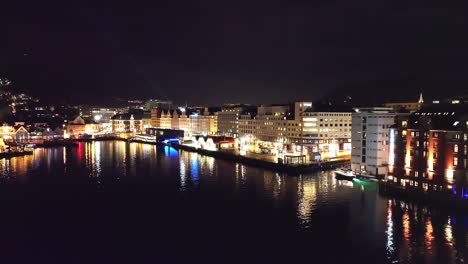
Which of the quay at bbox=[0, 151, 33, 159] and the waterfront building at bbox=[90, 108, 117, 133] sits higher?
the waterfront building at bbox=[90, 108, 117, 133]

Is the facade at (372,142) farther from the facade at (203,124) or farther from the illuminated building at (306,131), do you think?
the facade at (203,124)

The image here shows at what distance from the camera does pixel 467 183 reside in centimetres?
1420

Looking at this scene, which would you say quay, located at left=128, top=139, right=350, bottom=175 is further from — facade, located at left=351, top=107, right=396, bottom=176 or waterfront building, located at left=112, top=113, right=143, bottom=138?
waterfront building, located at left=112, top=113, right=143, bottom=138

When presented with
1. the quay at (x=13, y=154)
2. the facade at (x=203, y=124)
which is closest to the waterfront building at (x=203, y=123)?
the facade at (x=203, y=124)

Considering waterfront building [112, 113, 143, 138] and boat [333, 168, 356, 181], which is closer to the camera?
boat [333, 168, 356, 181]

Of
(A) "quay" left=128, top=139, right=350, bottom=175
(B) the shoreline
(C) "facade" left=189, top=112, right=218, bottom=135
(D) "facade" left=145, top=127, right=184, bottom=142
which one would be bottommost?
(B) the shoreline

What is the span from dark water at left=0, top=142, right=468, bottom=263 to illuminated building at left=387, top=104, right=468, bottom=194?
1294mm

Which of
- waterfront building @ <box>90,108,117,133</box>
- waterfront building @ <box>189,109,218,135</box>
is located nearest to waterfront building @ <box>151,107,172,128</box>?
waterfront building @ <box>189,109,218,135</box>

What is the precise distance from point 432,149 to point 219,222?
8996 millimetres

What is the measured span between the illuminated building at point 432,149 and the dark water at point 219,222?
50.9 inches

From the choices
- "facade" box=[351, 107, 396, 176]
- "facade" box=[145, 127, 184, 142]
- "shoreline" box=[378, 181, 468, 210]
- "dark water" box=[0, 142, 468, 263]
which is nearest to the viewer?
"dark water" box=[0, 142, 468, 263]

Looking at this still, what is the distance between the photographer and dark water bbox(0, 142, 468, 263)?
11.1 meters

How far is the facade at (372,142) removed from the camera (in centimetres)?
2014

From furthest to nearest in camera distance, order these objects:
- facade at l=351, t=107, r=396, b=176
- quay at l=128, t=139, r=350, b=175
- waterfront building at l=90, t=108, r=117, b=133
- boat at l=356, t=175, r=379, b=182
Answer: waterfront building at l=90, t=108, r=117, b=133
quay at l=128, t=139, r=350, b=175
facade at l=351, t=107, r=396, b=176
boat at l=356, t=175, r=379, b=182
